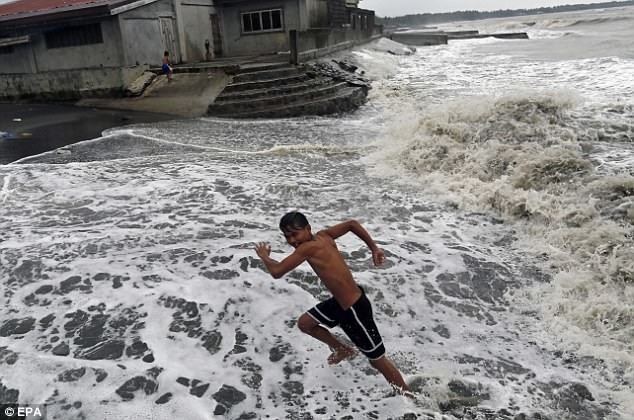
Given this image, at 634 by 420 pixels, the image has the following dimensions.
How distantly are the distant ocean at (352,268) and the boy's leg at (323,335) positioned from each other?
0.46 feet

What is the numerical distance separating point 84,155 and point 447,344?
29.3 ft

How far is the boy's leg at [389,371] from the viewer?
3221 mm

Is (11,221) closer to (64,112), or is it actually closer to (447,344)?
(447,344)

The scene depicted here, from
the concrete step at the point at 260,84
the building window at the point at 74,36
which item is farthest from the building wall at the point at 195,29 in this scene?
the concrete step at the point at 260,84

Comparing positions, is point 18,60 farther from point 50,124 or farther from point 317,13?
point 317,13

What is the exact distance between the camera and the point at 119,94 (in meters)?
A: 16.1

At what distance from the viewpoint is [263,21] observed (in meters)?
20.5

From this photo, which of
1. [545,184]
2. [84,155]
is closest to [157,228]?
[84,155]

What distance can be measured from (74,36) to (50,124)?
5.49 meters

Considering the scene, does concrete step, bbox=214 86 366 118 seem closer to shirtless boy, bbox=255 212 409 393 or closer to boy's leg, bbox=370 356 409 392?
shirtless boy, bbox=255 212 409 393

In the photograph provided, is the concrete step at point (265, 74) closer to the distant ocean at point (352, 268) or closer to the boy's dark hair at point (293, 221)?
the distant ocean at point (352, 268)

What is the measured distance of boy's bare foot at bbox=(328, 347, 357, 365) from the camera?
11.6 feet

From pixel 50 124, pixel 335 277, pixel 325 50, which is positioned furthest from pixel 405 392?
pixel 325 50

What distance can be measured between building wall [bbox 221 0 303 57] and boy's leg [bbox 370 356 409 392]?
62.4 ft
